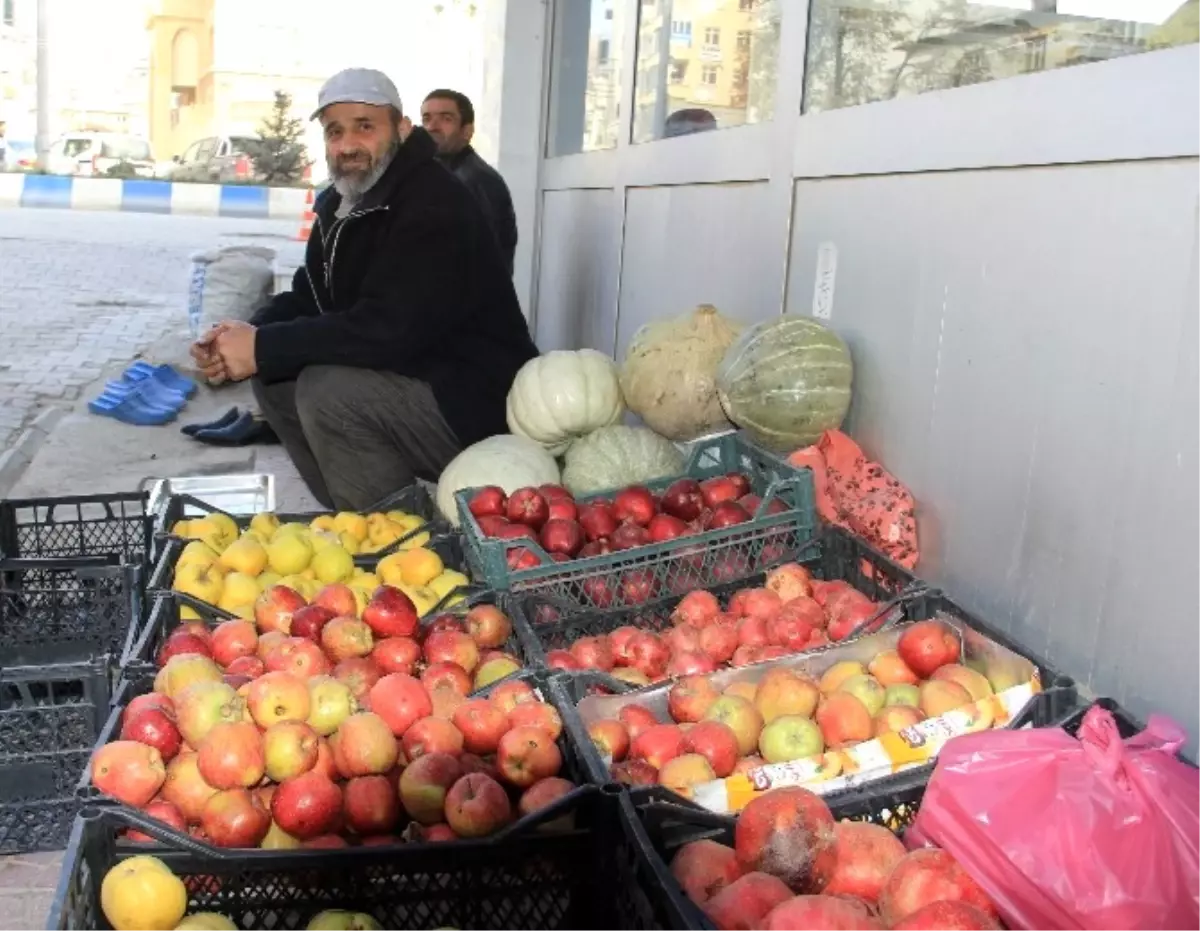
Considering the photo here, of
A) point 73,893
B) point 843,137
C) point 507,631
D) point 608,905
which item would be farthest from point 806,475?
point 73,893

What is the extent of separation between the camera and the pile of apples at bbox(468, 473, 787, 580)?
352 cm

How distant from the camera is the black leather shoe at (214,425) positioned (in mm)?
7824

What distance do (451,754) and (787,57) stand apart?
3.12 m

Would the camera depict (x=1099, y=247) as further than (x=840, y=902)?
Yes

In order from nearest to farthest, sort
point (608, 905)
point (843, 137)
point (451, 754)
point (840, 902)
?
point (840, 902), point (608, 905), point (451, 754), point (843, 137)

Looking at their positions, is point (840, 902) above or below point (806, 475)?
below

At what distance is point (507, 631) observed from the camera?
10.5 feet

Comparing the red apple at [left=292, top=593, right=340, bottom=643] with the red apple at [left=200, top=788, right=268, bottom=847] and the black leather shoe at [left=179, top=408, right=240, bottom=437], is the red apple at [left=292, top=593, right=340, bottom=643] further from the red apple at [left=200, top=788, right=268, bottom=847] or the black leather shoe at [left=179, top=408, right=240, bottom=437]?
the black leather shoe at [left=179, top=408, right=240, bottom=437]

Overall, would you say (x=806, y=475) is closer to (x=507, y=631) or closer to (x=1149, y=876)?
(x=507, y=631)

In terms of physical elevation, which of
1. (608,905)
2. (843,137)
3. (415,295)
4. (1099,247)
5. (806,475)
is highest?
(843,137)

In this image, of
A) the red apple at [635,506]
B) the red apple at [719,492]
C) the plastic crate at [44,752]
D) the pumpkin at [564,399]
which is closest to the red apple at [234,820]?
the plastic crate at [44,752]

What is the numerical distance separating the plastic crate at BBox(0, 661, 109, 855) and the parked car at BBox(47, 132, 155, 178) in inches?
1547

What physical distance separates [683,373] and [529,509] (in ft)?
3.06

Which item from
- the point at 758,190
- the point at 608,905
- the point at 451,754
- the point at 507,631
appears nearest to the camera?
the point at 608,905
